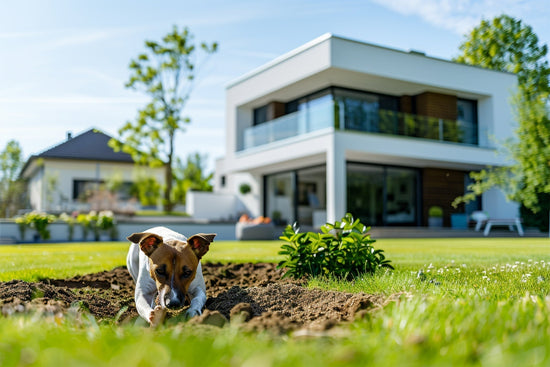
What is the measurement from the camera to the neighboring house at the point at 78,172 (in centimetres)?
3124

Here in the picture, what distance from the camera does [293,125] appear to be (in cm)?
1939

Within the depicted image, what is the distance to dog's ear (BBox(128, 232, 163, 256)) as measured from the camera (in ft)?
11.8

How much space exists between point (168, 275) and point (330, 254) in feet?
5.95

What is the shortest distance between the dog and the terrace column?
537 inches

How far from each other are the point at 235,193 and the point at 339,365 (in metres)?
24.4

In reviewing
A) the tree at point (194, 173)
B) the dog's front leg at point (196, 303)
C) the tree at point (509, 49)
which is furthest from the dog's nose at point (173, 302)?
the tree at point (194, 173)

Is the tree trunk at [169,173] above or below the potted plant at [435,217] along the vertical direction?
above

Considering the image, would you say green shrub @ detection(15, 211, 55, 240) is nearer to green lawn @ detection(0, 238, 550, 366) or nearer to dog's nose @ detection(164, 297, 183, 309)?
dog's nose @ detection(164, 297, 183, 309)

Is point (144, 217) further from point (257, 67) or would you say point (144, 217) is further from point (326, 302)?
point (326, 302)

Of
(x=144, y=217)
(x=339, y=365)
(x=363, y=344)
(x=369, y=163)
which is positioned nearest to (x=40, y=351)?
(x=339, y=365)

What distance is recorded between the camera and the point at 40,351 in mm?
1699

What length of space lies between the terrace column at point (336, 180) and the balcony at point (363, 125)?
2.71ft

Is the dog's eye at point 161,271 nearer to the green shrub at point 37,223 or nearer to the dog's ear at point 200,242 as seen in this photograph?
the dog's ear at point 200,242

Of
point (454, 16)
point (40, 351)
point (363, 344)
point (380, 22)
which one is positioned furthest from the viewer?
point (454, 16)
